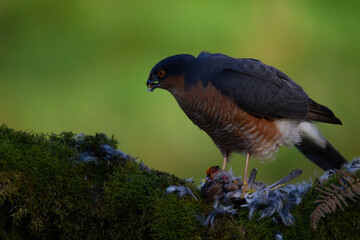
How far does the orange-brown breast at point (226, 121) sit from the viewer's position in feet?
12.6

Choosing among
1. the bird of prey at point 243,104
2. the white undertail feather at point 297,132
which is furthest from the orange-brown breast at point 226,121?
the white undertail feather at point 297,132

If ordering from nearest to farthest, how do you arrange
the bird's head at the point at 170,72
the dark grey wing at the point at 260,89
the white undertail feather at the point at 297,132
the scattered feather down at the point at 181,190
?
the scattered feather down at the point at 181,190 → the bird's head at the point at 170,72 → the dark grey wing at the point at 260,89 → the white undertail feather at the point at 297,132

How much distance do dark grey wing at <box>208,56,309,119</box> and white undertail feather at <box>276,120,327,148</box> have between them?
8 cm

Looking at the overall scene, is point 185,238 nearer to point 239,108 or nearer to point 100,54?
point 239,108

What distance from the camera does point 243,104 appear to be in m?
3.89

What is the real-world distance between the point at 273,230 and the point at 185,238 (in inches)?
17.2

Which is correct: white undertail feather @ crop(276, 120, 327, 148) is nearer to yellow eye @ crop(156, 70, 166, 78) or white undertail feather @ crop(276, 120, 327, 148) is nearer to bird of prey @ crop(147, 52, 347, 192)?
bird of prey @ crop(147, 52, 347, 192)

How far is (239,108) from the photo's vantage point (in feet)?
12.8

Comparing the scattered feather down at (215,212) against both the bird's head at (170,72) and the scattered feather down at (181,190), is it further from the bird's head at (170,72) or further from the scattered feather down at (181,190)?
the bird's head at (170,72)

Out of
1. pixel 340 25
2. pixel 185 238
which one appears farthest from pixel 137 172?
pixel 340 25

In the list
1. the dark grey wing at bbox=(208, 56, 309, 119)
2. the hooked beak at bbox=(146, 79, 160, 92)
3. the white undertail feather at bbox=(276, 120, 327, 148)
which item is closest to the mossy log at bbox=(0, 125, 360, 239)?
the hooked beak at bbox=(146, 79, 160, 92)

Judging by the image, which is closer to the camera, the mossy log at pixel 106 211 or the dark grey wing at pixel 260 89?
the mossy log at pixel 106 211

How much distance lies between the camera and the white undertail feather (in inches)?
165

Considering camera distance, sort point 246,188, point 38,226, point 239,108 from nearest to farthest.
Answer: point 38,226, point 246,188, point 239,108
